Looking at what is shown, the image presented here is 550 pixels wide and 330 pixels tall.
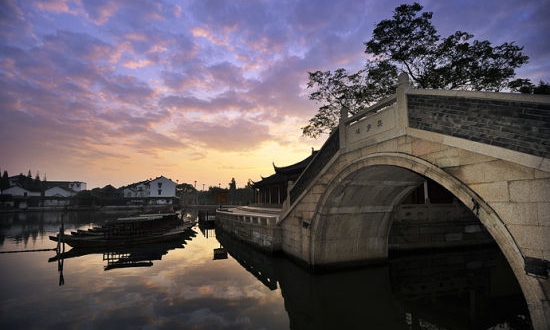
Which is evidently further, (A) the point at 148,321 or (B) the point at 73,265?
(B) the point at 73,265

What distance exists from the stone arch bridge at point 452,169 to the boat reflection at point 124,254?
933 cm

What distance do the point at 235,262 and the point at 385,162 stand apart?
10313 mm

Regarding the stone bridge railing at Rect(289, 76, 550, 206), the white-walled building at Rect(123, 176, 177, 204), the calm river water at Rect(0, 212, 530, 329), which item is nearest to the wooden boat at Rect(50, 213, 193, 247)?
the calm river water at Rect(0, 212, 530, 329)

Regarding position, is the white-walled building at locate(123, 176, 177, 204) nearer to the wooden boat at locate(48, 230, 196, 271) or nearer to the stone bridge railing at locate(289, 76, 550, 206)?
the wooden boat at locate(48, 230, 196, 271)

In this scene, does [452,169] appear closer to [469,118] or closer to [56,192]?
[469,118]

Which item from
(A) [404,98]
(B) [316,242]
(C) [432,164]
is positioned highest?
(A) [404,98]

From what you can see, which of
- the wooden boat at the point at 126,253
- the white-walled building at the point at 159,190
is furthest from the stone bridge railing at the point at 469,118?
the white-walled building at the point at 159,190

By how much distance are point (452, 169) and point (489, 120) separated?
1193mm

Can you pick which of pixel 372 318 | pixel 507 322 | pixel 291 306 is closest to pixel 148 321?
pixel 291 306

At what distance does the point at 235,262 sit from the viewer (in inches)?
595

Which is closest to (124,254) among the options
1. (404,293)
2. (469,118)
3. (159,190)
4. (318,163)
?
(318,163)

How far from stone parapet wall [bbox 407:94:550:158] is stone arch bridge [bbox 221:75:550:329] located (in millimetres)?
16

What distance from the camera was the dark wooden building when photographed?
86.2 feet

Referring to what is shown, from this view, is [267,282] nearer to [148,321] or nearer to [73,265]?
[148,321]
